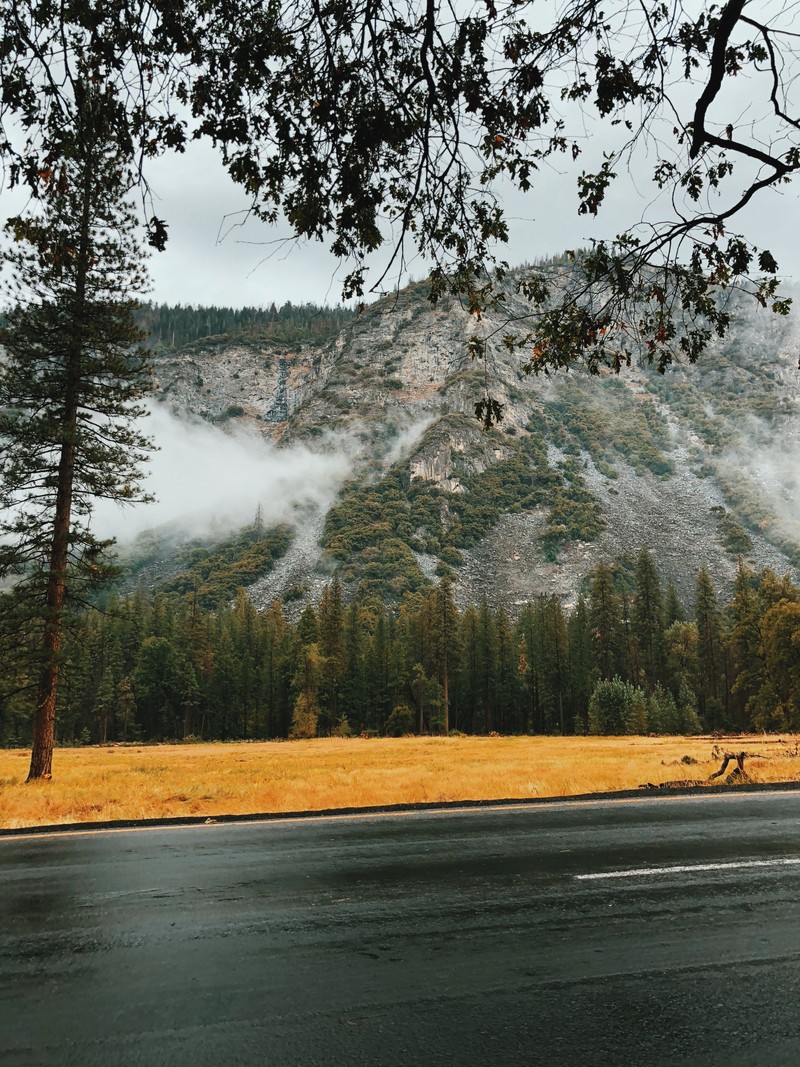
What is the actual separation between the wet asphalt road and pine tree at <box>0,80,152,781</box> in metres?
13.7

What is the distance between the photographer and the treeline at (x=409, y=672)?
8400 centimetres

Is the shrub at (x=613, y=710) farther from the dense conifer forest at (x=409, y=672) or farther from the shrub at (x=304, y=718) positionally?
the shrub at (x=304, y=718)

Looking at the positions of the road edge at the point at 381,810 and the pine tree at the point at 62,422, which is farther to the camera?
the pine tree at the point at 62,422

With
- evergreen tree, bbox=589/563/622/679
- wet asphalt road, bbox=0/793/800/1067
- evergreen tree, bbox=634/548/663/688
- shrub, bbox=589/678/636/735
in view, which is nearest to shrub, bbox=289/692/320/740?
shrub, bbox=589/678/636/735

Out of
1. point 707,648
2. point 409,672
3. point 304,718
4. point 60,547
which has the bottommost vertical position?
point 304,718

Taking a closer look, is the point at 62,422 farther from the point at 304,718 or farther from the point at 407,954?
the point at 304,718

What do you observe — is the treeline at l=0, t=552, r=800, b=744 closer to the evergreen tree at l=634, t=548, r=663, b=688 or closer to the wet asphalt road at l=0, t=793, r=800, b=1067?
the evergreen tree at l=634, t=548, r=663, b=688

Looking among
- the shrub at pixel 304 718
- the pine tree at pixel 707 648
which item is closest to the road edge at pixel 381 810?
the shrub at pixel 304 718

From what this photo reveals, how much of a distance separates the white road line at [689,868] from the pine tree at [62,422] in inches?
671

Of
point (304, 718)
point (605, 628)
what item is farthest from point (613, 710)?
point (304, 718)

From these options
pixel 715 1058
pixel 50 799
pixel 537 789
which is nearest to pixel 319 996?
pixel 715 1058

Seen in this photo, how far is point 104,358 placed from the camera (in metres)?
22.0

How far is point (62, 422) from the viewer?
20688 millimetres

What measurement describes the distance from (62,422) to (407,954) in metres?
19.7
